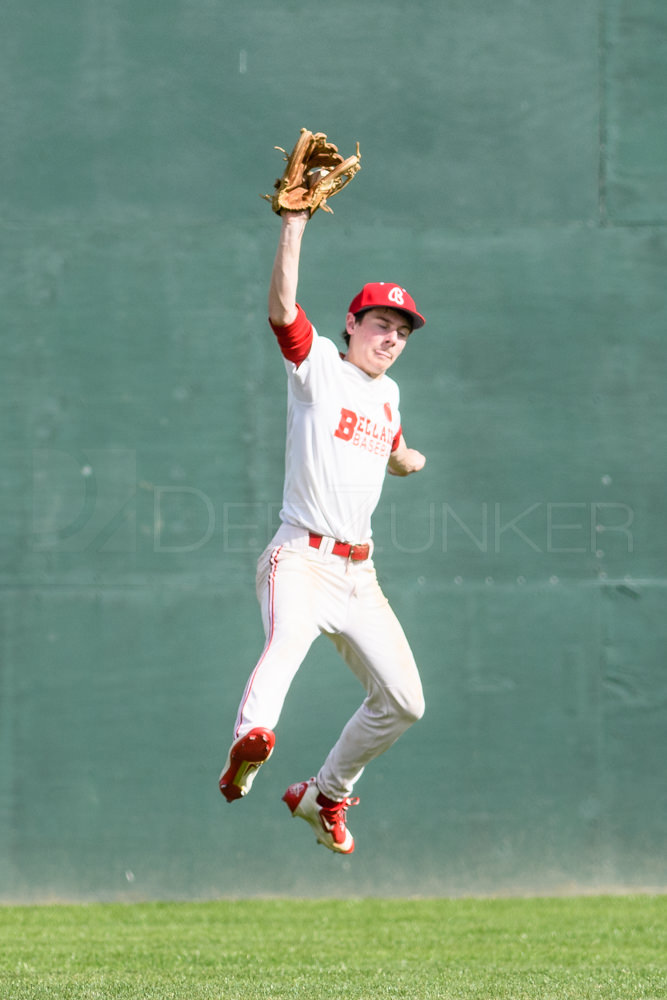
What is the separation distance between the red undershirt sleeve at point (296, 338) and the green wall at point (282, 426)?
8.78ft

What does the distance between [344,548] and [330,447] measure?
17.0 inches

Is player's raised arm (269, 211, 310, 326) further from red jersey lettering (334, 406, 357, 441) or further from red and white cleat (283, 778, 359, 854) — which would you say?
red and white cleat (283, 778, 359, 854)

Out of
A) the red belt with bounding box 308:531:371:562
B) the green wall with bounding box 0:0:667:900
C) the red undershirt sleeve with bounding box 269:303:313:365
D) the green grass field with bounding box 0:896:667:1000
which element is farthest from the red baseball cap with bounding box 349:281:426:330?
the green grass field with bounding box 0:896:667:1000

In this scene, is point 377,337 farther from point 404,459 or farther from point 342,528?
point 342,528

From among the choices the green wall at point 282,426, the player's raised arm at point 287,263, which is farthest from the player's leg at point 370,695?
the green wall at point 282,426

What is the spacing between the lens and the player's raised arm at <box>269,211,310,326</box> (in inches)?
175

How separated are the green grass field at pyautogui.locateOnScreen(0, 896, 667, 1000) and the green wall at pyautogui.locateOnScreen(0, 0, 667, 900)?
403 millimetres

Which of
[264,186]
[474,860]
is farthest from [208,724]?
[264,186]

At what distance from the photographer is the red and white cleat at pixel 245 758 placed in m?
4.27

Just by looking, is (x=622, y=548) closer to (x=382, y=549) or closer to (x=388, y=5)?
(x=382, y=549)

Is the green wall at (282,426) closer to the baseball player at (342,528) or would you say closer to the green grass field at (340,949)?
the green grass field at (340,949)

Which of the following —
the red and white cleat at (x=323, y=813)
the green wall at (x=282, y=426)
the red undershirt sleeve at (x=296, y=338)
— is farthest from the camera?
the green wall at (x=282, y=426)

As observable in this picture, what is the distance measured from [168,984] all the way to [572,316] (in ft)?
15.3

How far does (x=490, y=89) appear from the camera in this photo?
7.54 m
